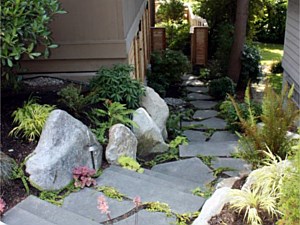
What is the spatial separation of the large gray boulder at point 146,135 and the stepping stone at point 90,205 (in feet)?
4.64

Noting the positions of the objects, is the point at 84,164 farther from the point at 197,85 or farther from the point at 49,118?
the point at 197,85

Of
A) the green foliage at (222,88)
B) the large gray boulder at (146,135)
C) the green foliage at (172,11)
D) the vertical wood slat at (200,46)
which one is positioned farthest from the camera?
the green foliage at (172,11)

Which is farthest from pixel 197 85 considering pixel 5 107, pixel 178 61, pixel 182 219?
pixel 182 219

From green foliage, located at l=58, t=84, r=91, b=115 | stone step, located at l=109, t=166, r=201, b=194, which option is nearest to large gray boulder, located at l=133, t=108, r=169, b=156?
green foliage, located at l=58, t=84, r=91, b=115

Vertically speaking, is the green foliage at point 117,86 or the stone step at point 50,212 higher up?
the green foliage at point 117,86

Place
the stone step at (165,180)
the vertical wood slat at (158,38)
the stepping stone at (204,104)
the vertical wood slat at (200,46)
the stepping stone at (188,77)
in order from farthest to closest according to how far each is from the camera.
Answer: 1. the vertical wood slat at (158,38)
2. the vertical wood slat at (200,46)
3. the stepping stone at (188,77)
4. the stepping stone at (204,104)
5. the stone step at (165,180)

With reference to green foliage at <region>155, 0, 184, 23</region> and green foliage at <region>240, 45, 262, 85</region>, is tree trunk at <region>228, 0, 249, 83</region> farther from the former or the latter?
green foliage at <region>155, 0, 184, 23</region>

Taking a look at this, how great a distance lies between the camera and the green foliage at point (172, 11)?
1233 centimetres

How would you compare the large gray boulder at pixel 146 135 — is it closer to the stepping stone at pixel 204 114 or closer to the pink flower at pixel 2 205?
the pink flower at pixel 2 205

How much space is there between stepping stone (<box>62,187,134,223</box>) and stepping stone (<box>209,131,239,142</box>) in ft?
9.40

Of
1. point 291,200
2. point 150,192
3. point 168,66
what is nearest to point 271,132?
point 150,192

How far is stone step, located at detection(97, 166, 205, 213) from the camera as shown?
293 centimetres

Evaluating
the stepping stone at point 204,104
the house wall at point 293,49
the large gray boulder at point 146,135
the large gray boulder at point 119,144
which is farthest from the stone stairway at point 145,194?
the stepping stone at point 204,104

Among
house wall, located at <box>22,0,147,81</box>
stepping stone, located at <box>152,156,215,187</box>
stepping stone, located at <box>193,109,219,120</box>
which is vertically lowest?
stepping stone, located at <box>193,109,219,120</box>
